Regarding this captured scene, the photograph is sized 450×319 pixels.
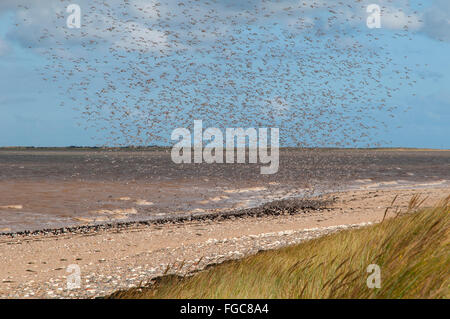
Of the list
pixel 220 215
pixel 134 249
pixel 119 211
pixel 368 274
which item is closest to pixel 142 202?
pixel 119 211

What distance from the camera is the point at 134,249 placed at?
20.4 meters

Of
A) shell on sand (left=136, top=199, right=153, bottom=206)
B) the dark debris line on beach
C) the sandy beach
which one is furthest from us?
shell on sand (left=136, top=199, right=153, bottom=206)

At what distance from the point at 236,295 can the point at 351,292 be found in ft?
6.47

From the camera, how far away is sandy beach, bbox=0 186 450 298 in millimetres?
13352

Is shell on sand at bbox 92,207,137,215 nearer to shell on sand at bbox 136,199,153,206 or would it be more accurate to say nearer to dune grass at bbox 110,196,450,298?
shell on sand at bbox 136,199,153,206

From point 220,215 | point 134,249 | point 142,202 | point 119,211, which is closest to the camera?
point 134,249

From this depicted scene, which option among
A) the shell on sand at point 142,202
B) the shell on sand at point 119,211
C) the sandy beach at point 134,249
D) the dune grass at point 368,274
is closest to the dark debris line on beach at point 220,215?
the sandy beach at point 134,249

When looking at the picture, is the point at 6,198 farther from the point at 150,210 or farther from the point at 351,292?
the point at 351,292

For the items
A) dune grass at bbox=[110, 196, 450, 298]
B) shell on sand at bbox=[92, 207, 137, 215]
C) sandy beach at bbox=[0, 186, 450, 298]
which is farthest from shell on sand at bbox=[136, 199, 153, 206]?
dune grass at bbox=[110, 196, 450, 298]

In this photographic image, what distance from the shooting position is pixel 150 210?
118 ft

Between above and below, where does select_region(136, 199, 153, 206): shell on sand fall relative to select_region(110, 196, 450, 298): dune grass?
Answer: below

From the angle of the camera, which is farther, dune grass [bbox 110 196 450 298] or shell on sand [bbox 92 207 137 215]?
shell on sand [bbox 92 207 137 215]

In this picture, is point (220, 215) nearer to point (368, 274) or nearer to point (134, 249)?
point (134, 249)
